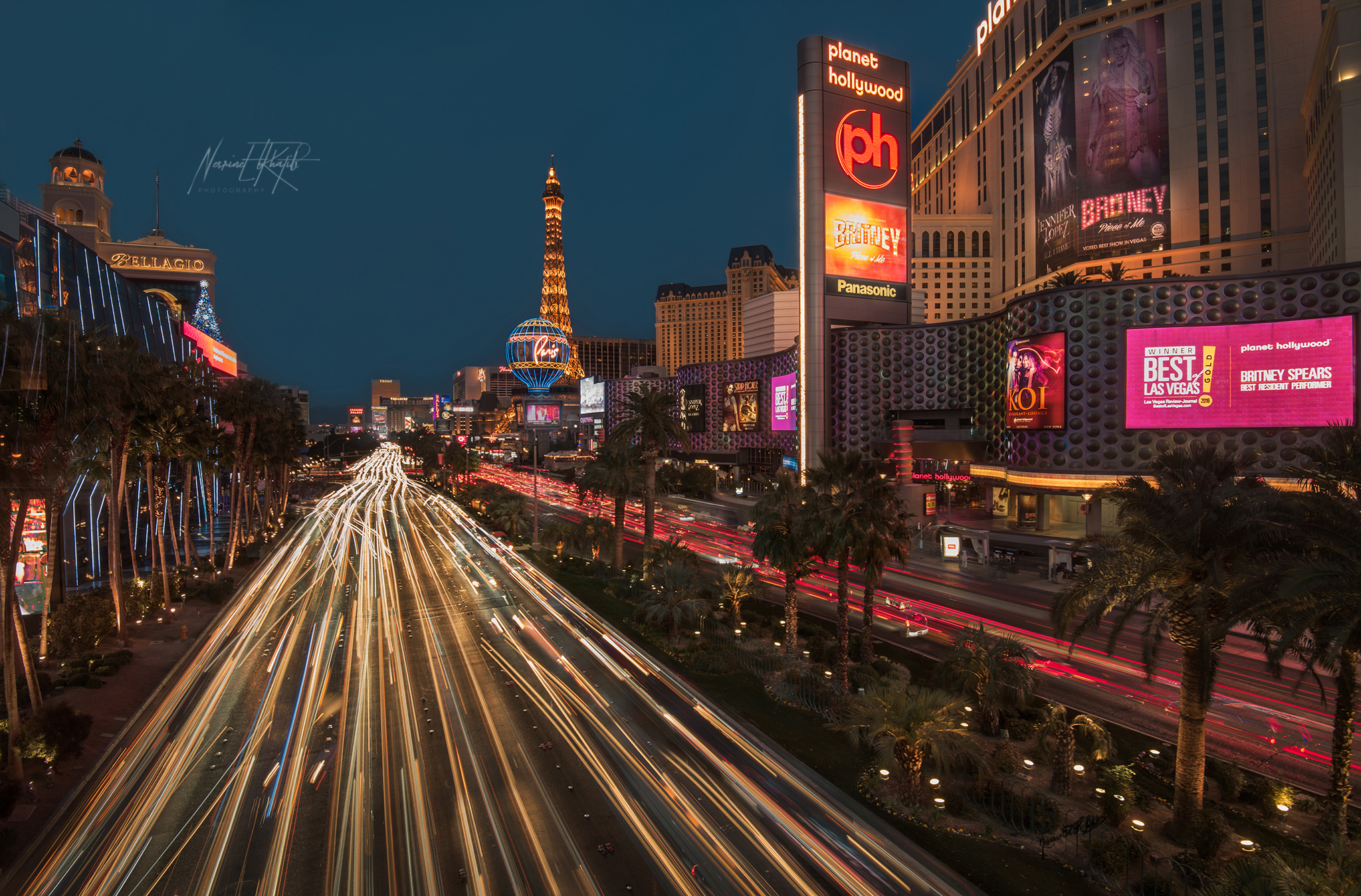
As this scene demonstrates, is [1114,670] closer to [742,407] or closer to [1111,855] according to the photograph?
[1111,855]

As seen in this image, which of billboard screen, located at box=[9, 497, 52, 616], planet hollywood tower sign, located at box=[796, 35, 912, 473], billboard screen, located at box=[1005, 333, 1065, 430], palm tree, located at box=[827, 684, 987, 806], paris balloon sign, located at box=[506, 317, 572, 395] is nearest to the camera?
palm tree, located at box=[827, 684, 987, 806]

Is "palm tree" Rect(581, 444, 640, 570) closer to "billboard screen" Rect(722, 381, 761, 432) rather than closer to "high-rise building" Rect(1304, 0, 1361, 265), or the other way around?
"billboard screen" Rect(722, 381, 761, 432)

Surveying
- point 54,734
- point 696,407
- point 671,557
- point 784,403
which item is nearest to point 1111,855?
point 671,557

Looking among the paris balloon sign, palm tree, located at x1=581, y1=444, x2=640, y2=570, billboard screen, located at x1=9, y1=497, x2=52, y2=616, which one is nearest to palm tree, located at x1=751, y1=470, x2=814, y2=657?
palm tree, located at x1=581, y1=444, x2=640, y2=570

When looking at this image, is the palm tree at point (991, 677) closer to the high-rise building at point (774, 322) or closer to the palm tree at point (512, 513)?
the palm tree at point (512, 513)

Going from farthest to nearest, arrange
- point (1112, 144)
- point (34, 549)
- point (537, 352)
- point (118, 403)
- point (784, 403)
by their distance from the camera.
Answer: point (537, 352) → point (784, 403) → point (1112, 144) → point (34, 549) → point (118, 403)

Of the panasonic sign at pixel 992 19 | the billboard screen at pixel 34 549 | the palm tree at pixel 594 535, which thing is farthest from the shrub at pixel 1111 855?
the panasonic sign at pixel 992 19

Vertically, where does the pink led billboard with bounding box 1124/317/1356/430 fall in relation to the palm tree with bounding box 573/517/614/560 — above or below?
above
